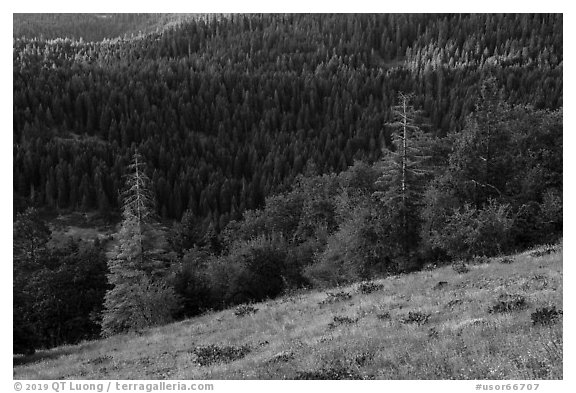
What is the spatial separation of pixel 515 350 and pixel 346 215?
35.9 m

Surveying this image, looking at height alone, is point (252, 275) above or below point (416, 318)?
below

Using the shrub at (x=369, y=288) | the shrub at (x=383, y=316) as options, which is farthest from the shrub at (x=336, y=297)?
the shrub at (x=383, y=316)

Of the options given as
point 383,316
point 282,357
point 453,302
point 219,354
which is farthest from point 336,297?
point 282,357

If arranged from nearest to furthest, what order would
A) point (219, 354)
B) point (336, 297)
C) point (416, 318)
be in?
point (219, 354)
point (416, 318)
point (336, 297)

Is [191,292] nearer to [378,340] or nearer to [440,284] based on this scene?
[440,284]

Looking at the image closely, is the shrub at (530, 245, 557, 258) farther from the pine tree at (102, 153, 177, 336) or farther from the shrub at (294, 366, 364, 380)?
the pine tree at (102, 153, 177, 336)

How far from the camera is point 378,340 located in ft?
44.4

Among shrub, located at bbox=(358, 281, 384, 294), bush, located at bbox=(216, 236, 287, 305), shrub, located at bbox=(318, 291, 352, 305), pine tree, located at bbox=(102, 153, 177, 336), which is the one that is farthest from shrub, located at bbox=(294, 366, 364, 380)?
bush, located at bbox=(216, 236, 287, 305)

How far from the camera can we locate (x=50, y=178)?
147750mm

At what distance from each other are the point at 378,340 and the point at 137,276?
28705 millimetres
